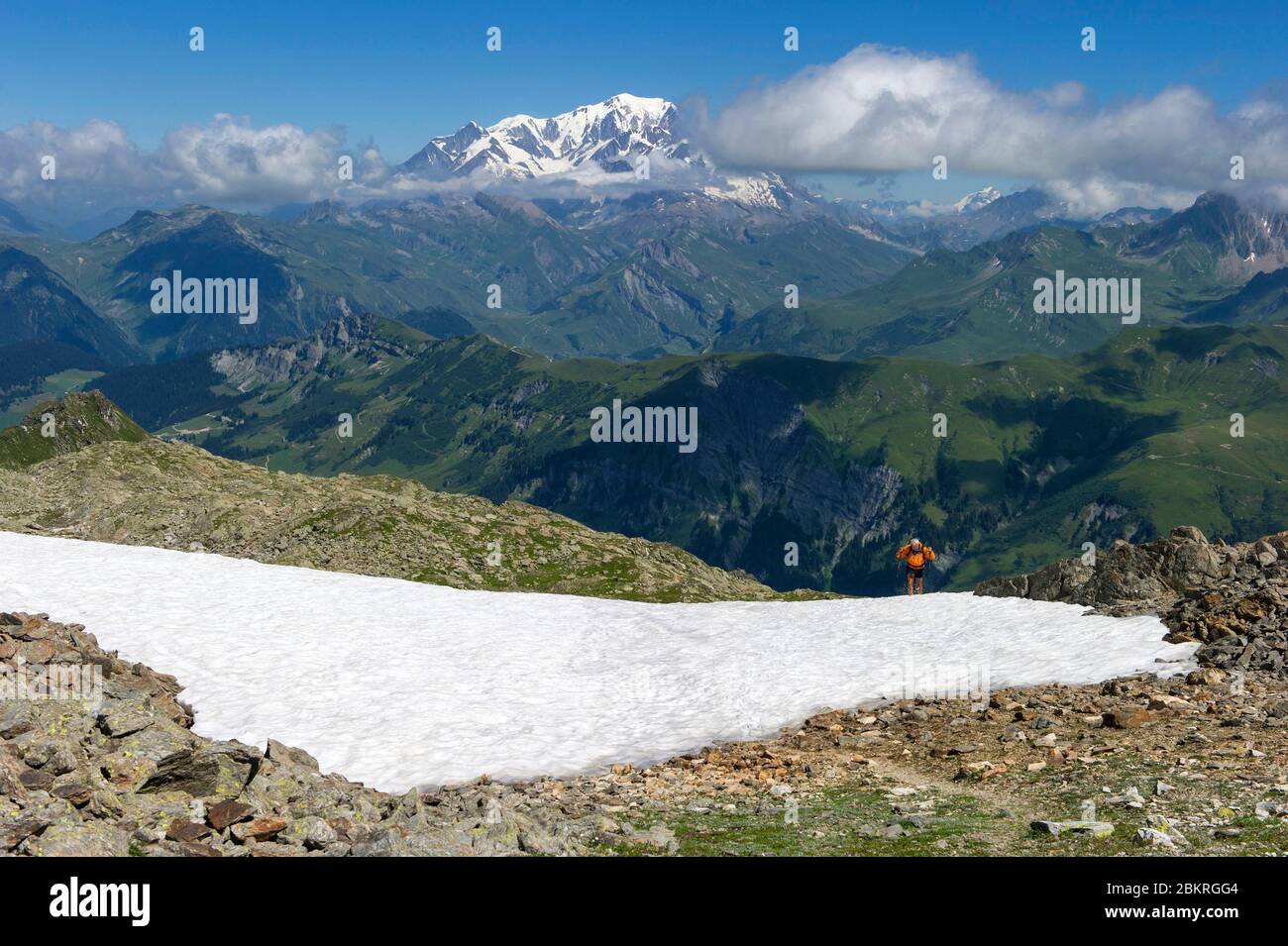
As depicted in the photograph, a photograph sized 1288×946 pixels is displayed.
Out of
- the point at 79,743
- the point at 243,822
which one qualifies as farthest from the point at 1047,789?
the point at 79,743

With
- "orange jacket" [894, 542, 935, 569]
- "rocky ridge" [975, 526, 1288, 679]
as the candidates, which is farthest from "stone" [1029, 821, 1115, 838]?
"orange jacket" [894, 542, 935, 569]

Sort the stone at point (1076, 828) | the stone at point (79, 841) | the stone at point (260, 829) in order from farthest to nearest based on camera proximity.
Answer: the stone at point (1076, 828) < the stone at point (260, 829) < the stone at point (79, 841)

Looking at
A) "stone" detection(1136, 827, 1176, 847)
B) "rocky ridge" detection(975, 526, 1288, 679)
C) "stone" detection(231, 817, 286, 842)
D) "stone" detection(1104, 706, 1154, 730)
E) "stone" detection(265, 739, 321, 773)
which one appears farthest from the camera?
"rocky ridge" detection(975, 526, 1288, 679)

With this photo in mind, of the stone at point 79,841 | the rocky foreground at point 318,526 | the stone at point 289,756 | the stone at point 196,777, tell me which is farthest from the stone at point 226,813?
the rocky foreground at point 318,526

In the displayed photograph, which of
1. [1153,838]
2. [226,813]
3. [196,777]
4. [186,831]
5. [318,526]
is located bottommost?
[1153,838]

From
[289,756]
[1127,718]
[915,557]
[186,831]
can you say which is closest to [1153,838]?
[1127,718]

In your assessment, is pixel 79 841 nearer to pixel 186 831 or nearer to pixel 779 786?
pixel 186 831

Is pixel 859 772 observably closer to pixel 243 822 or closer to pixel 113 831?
pixel 243 822

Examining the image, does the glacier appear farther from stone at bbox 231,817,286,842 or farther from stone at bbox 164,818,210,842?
stone at bbox 164,818,210,842

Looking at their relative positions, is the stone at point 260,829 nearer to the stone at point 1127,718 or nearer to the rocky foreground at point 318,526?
the stone at point 1127,718
